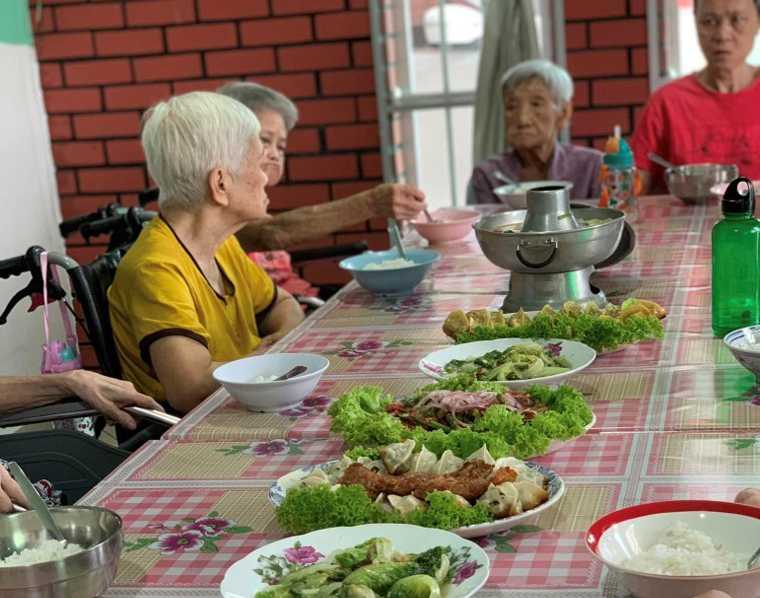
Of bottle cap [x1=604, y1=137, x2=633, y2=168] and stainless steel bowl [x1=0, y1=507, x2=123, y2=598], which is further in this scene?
bottle cap [x1=604, y1=137, x2=633, y2=168]

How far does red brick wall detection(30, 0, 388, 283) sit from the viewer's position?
4.53m

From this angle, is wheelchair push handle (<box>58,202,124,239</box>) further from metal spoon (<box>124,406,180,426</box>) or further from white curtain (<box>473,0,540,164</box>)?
white curtain (<box>473,0,540,164</box>)

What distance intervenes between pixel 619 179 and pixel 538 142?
55 cm

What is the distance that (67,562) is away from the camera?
1.16 metres

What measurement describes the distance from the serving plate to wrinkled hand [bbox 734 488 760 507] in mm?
534

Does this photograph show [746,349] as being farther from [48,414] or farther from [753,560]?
[48,414]

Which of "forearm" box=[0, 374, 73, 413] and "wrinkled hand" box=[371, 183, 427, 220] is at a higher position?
"wrinkled hand" box=[371, 183, 427, 220]

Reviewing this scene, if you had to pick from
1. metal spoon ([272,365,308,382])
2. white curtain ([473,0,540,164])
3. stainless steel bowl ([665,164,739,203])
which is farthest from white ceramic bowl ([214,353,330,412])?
white curtain ([473,0,540,164])

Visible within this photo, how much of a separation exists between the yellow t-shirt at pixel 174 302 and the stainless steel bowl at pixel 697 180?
1400 millimetres

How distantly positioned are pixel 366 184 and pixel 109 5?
4.15ft

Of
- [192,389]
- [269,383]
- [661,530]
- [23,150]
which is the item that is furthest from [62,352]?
[23,150]

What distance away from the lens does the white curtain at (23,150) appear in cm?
441

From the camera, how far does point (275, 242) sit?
11.6ft

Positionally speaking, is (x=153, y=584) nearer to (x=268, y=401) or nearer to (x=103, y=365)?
(x=268, y=401)
